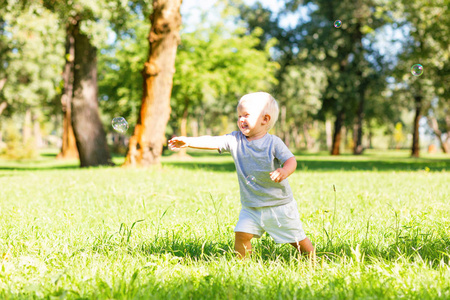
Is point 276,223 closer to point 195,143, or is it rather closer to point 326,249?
Result: point 326,249

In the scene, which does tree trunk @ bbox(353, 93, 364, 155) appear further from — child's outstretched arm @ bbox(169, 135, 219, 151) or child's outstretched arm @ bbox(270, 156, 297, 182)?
child's outstretched arm @ bbox(270, 156, 297, 182)

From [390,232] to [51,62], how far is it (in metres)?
38.8

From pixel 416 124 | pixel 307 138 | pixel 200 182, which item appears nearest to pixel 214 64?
pixel 416 124

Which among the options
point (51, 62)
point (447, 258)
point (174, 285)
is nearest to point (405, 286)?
point (447, 258)

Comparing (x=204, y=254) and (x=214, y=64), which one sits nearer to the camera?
(x=204, y=254)

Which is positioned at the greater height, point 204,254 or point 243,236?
point 243,236

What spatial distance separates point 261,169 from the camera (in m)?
3.33

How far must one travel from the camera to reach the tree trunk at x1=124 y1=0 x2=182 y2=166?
1165cm

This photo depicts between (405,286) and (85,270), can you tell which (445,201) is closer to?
(405,286)

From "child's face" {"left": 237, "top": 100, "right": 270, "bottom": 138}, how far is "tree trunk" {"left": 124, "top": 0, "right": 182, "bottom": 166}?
28.8 feet

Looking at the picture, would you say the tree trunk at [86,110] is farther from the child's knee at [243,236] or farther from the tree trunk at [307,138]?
the tree trunk at [307,138]

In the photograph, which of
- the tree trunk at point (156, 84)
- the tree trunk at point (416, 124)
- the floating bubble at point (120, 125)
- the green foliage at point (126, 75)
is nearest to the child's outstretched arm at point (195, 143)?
the floating bubble at point (120, 125)

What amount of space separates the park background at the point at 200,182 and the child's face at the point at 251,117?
1012mm

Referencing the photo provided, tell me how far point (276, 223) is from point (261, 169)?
Answer: 44cm
